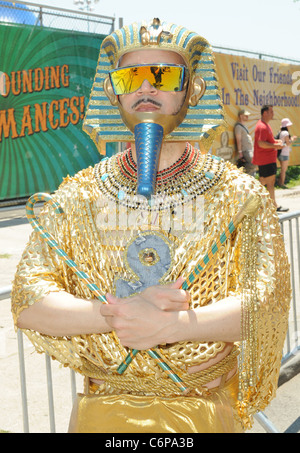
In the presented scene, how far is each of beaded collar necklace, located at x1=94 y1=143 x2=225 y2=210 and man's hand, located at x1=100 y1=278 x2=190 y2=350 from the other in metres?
0.33

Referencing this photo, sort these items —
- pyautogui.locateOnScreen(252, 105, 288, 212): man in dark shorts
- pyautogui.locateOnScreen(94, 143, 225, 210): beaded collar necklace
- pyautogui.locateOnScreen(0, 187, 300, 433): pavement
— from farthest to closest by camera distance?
pyautogui.locateOnScreen(252, 105, 288, 212): man in dark shorts, pyautogui.locateOnScreen(0, 187, 300, 433): pavement, pyautogui.locateOnScreen(94, 143, 225, 210): beaded collar necklace

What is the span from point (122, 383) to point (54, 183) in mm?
10147

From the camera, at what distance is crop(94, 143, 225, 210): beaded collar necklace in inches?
72.8

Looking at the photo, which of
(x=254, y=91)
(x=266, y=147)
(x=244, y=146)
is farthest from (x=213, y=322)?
(x=254, y=91)

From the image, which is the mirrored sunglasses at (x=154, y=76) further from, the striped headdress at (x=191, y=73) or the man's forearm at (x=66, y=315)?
the man's forearm at (x=66, y=315)

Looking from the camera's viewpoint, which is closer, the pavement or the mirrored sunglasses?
the mirrored sunglasses

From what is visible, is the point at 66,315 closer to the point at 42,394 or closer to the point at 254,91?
the point at 42,394

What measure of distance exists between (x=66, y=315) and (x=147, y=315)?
27cm

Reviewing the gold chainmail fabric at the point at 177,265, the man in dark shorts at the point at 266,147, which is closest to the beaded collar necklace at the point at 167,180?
the gold chainmail fabric at the point at 177,265

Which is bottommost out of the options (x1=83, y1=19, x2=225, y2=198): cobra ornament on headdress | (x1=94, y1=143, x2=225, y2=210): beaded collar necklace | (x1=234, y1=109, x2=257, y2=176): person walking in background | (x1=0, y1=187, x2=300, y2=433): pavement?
(x1=0, y1=187, x2=300, y2=433): pavement

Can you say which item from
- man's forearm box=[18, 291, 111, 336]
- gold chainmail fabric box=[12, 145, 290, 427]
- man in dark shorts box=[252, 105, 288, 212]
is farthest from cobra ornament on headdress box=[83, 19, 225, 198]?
man in dark shorts box=[252, 105, 288, 212]

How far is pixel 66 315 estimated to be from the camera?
170 centimetres

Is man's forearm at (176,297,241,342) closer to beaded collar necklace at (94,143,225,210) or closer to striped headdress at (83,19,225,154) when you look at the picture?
beaded collar necklace at (94,143,225,210)

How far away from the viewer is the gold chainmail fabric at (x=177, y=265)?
68.6 inches
